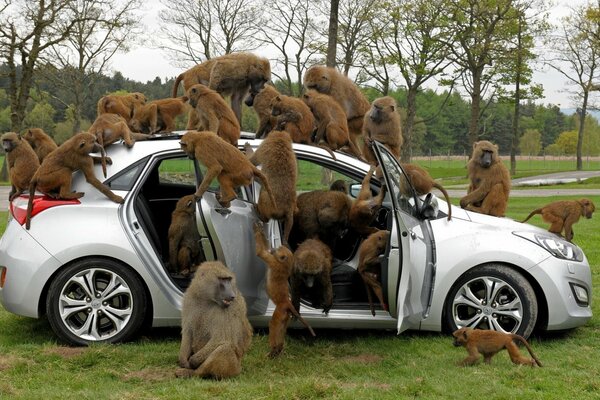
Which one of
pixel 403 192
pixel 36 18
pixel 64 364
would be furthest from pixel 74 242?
pixel 36 18

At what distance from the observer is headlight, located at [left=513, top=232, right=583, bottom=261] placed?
20.4 feet

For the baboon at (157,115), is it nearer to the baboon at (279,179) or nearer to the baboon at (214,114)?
the baboon at (214,114)

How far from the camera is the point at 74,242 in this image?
5.89 meters

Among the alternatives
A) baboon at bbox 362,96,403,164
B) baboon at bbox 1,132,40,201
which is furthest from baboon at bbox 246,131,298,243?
baboon at bbox 1,132,40,201

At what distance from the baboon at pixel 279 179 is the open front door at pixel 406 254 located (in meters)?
0.89

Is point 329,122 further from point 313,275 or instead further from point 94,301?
point 94,301

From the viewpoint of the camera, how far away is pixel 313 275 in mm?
5789

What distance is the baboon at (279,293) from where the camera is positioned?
5.66 m

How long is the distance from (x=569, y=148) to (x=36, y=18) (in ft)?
185

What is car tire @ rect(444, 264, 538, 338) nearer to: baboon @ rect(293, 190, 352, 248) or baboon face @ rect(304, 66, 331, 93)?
baboon @ rect(293, 190, 352, 248)

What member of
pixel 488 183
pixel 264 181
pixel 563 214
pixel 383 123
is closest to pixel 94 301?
pixel 264 181

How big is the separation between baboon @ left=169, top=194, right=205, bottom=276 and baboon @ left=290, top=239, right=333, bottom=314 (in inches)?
41.2

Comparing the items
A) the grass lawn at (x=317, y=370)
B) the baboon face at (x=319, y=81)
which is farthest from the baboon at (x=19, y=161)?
the baboon face at (x=319, y=81)

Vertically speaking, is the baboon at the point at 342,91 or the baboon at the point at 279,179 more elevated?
the baboon at the point at 342,91
